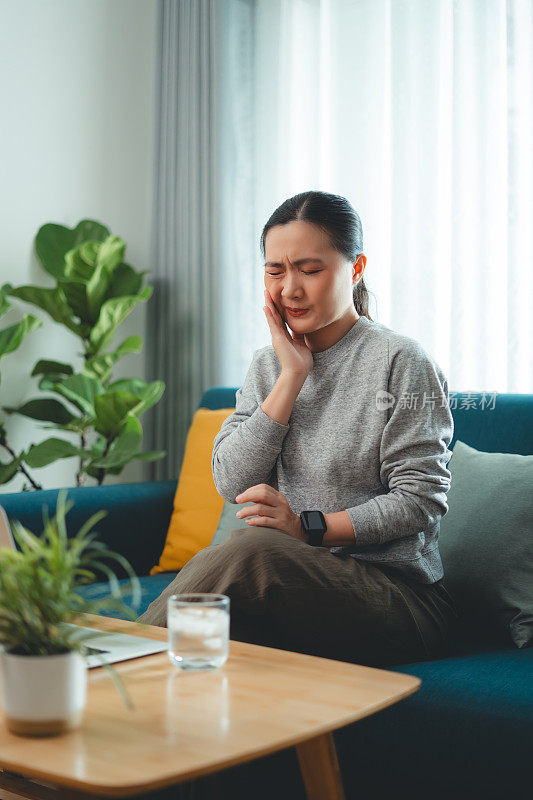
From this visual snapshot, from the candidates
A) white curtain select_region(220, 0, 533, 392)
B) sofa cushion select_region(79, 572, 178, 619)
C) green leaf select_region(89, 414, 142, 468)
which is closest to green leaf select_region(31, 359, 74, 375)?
green leaf select_region(89, 414, 142, 468)

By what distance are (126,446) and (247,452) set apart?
40.6 inches

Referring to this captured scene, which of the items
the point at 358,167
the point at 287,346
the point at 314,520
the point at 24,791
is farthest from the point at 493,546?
the point at 358,167

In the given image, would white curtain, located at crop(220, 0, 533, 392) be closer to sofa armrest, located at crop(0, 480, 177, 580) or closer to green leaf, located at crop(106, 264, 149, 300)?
green leaf, located at crop(106, 264, 149, 300)

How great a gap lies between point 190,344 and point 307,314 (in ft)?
4.68

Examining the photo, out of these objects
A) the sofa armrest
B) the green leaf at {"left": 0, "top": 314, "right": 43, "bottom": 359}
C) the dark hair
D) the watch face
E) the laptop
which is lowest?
the sofa armrest

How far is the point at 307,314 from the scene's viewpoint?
5.58 feet

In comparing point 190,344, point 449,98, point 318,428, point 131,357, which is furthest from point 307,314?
point 131,357

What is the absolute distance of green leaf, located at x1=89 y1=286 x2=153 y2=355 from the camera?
277cm

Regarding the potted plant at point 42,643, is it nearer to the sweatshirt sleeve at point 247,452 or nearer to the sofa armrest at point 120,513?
the sweatshirt sleeve at point 247,452

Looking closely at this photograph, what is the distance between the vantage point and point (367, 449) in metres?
1.59

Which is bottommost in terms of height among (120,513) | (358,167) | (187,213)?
(120,513)

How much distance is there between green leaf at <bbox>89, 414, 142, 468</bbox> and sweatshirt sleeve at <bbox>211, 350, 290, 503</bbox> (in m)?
0.88

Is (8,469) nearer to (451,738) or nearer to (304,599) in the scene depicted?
(304,599)

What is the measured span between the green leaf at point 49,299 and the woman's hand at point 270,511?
4.92 ft
